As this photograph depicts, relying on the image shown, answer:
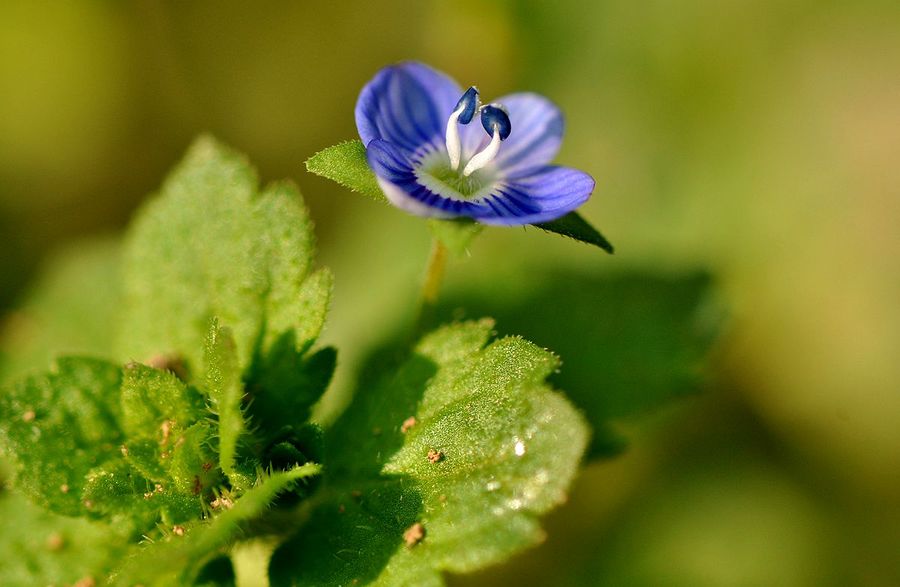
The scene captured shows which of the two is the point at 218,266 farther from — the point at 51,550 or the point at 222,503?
the point at 51,550

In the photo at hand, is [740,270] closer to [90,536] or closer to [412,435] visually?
[412,435]

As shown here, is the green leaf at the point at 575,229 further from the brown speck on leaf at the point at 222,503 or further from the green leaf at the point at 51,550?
the green leaf at the point at 51,550

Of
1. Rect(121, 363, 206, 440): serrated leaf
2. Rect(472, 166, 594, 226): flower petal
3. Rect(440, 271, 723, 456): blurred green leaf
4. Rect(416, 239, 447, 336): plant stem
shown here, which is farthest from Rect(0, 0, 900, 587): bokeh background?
Rect(121, 363, 206, 440): serrated leaf

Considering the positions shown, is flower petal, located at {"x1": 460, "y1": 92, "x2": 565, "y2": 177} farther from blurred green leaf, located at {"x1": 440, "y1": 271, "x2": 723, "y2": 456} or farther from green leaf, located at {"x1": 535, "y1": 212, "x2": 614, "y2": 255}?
blurred green leaf, located at {"x1": 440, "y1": 271, "x2": 723, "y2": 456}

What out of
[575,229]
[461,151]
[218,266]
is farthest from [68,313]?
[575,229]

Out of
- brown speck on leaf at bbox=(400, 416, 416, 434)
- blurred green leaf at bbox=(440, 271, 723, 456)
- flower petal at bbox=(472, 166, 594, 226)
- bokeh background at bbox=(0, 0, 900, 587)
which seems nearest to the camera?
flower petal at bbox=(472, 166, 594, 226)

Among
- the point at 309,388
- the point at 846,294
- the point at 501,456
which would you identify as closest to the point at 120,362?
the point at 309,388
